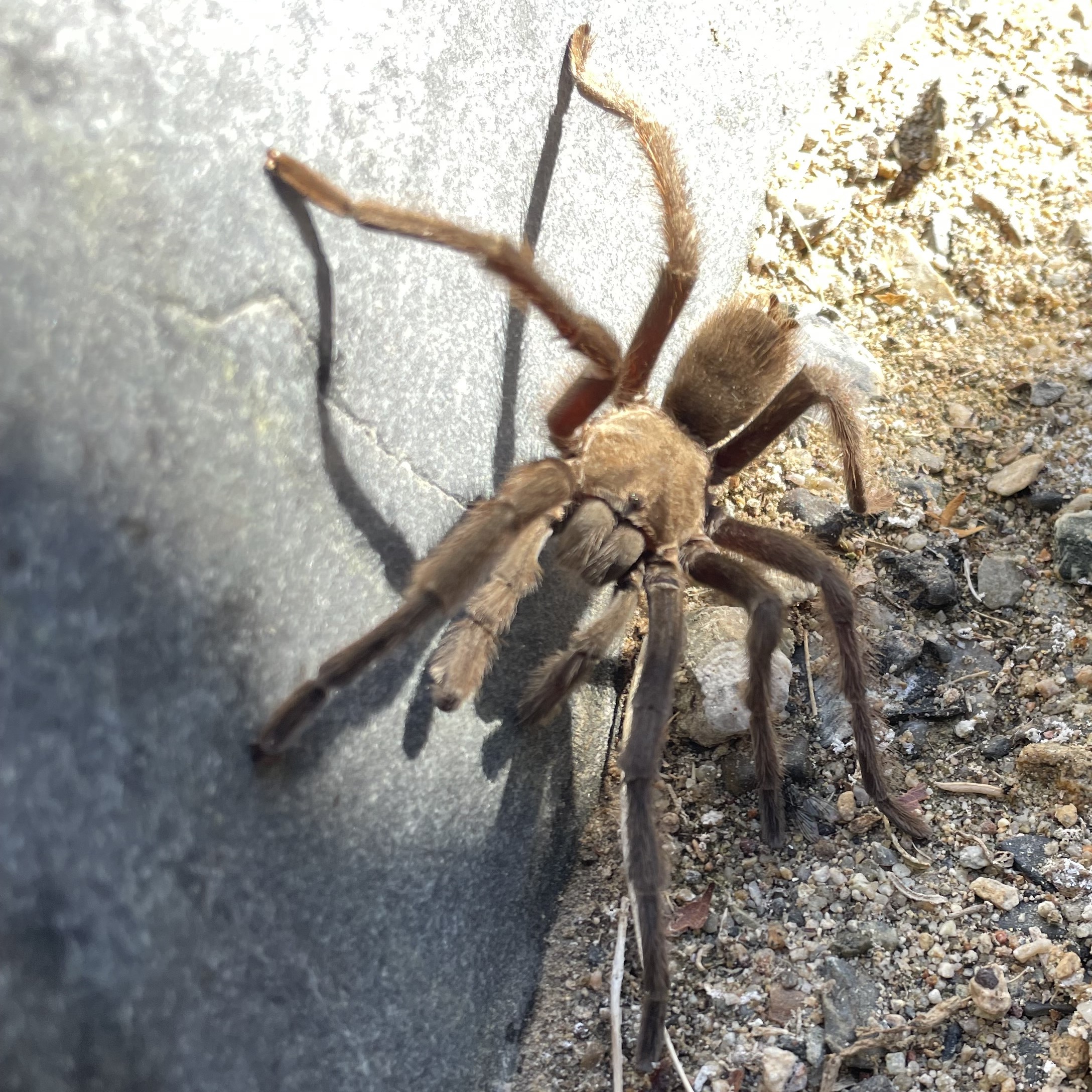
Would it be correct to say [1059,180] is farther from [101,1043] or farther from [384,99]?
[101,1043]

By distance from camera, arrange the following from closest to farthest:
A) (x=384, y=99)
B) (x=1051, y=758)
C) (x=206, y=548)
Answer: (x=206, y=548), (x=384, y=99), (x=1051, y=758)

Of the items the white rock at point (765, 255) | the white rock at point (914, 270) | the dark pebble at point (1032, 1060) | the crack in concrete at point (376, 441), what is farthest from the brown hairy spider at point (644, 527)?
the white rock at point (914, 270)

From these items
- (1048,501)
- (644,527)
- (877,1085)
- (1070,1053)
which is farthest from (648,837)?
(1048,501)

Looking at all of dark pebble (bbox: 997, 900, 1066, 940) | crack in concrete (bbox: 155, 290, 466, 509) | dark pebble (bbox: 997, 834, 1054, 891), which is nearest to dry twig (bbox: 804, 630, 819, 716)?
dark pebble (bbox: 997, 834, 1054, 891)

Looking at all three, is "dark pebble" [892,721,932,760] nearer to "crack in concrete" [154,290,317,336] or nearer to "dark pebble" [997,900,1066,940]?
"dark pebble" [997,900,1066,940]

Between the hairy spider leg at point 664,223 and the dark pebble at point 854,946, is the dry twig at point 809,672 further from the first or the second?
the hairy spider leg at point 664,223

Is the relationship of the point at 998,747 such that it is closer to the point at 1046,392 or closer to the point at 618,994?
the point at 618,994

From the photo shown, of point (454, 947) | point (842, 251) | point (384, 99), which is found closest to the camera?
point (384, 99)

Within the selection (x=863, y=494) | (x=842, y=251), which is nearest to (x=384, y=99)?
(x=863, y=494)
